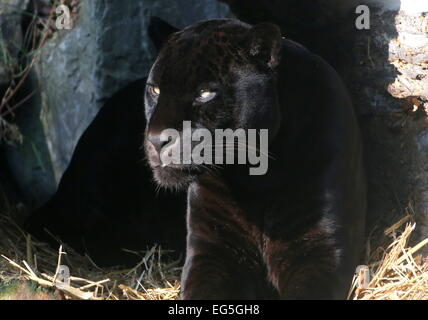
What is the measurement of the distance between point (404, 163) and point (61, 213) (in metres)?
1.88

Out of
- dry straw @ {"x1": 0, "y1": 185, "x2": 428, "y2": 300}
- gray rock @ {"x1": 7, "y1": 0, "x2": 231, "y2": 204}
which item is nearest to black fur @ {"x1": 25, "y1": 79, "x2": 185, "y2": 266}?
dry straw @ {"x1": 0, "y1": 185, "x2": 428, "y2": 300}

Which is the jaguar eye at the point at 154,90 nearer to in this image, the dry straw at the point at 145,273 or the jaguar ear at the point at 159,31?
the jaguar ear at the point at 159,31

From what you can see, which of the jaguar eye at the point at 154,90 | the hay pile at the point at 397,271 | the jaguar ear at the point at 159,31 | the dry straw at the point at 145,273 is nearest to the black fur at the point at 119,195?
the dry straw at the point at 145,273

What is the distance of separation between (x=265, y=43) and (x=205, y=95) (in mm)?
310

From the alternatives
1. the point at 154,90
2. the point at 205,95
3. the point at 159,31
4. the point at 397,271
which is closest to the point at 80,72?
the point at 159,31

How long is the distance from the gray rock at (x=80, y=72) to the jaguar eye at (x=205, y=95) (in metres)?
1.45

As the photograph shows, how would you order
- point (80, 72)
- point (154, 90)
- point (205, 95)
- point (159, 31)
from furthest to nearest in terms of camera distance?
point (80, 72) → point (159, 31) → point (154, 90) → point (205, 95)

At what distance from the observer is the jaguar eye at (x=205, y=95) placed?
2.70m

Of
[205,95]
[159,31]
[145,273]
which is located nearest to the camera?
[205,95]

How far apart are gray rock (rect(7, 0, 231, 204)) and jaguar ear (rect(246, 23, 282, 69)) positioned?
4.41ft

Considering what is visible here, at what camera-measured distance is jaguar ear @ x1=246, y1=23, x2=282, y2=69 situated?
270cm

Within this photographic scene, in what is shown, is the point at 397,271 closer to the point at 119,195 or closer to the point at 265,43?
the point at 265,43

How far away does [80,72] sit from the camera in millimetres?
4277
